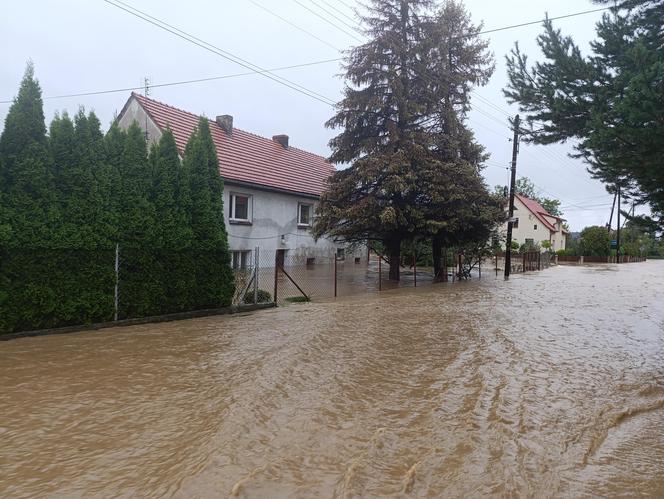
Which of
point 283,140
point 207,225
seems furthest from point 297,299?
point 283,140

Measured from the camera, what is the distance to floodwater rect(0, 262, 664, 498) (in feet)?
10.6

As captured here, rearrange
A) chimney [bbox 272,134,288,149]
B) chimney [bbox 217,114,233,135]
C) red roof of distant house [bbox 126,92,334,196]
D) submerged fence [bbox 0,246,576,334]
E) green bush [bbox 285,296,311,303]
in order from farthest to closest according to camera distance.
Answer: chimney [bbox 272,134,288,149], chimney [bbox 217,114,233,135], red roof of distant house [bbox 126,92,334,196], green bush [bbox 285,296,311,303], submerged fence [bbox 0,246,576,334]

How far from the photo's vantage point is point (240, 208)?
18.4m

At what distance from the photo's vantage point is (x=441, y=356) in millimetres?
6914

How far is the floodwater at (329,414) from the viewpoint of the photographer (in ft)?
10.6

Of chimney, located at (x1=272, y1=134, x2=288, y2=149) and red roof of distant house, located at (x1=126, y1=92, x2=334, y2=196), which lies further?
chimney, located at (x1=272, y1=134, x2=288, y2=149)

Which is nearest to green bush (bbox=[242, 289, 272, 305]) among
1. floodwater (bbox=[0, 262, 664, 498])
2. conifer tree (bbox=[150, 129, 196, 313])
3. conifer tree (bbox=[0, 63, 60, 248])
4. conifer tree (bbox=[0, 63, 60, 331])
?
conifer tree (bbox=[150, 129, 196, 313])

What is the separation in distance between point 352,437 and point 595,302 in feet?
44.0

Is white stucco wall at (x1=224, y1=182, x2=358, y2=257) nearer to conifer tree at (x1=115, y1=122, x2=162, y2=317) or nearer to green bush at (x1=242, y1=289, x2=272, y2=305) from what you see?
green bush at (x1=242, y1=289, x2=272, y2=305)

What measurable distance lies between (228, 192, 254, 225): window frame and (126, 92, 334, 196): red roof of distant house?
675 millimetres

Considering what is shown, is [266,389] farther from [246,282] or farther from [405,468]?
[246,282]

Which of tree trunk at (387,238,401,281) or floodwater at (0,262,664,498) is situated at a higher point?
tree trunk at (387,238,401,281)

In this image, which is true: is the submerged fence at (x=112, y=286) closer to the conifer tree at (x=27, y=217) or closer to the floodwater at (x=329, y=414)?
the conifer tree at (x=27, y=217)

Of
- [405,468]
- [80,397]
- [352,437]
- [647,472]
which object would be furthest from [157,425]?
[647,472]
